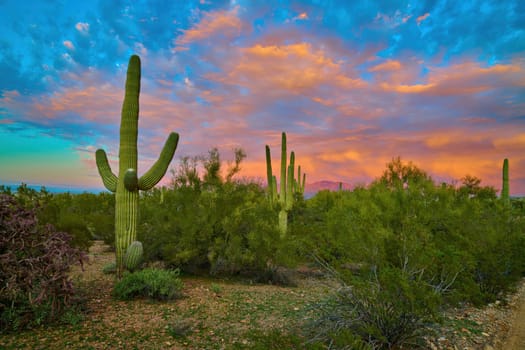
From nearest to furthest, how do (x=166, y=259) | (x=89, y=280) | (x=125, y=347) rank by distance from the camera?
1. (x=125, y=347)
2. (x=89, y=280)
3. (x=166, y=259)

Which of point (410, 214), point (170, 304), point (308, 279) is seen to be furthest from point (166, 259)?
point (410, 214)

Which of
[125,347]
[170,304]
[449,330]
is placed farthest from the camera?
[170,304]

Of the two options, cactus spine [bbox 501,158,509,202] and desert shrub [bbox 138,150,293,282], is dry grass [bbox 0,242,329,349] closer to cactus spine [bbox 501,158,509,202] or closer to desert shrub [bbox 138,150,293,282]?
desert shrub [bbox 138,150,293,282]

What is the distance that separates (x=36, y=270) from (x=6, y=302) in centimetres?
91

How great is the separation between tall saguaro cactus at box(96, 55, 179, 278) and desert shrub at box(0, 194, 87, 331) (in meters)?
2.60

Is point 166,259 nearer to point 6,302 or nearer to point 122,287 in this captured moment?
point 122,287

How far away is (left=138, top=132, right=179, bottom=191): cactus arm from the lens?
878cm

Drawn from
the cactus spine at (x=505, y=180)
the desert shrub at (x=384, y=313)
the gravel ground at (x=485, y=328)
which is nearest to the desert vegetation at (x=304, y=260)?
the desert shrub at (x=384, y=313)

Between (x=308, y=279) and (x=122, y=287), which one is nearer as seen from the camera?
(x=122, y=287)

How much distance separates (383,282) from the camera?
4844 millimetres

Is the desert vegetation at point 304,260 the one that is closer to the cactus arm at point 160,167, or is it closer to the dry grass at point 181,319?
the dry grass at point 181,319

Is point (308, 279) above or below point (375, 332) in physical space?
below

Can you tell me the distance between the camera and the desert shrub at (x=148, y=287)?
7.21 metres

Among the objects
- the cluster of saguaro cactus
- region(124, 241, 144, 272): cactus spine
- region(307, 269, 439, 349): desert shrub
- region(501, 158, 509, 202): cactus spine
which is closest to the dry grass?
region(124, 241, 144, 272): cactus spine
